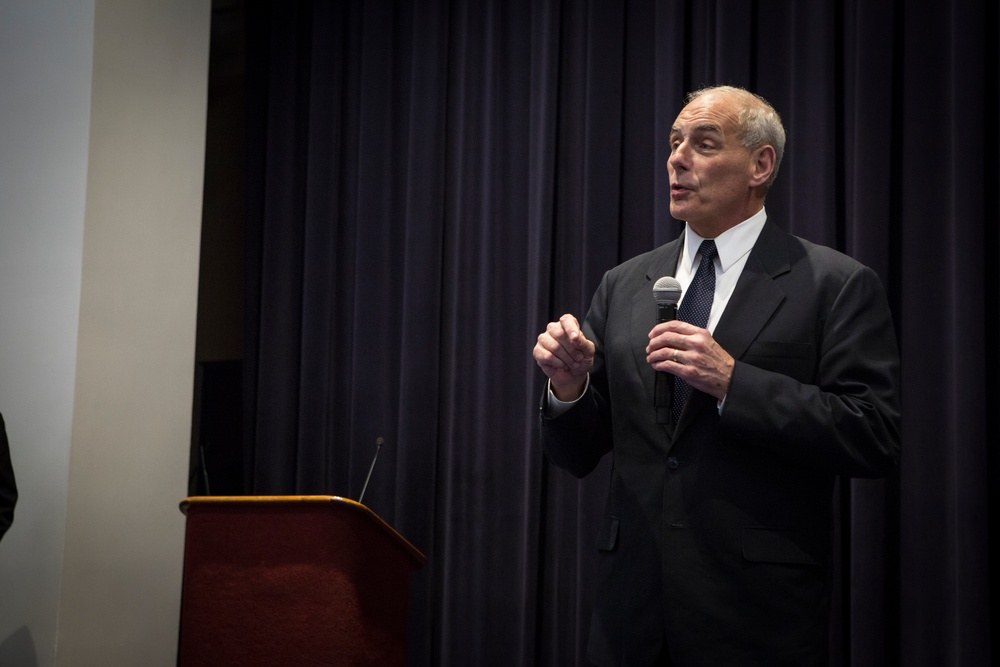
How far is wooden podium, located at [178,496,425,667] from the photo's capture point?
2344 mm

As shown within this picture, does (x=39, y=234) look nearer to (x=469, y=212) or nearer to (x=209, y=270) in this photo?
(x=209, y=270)

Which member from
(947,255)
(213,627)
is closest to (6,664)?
(213,627)

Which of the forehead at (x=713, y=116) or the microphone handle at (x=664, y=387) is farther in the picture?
the forehead at (x=713, y=116)

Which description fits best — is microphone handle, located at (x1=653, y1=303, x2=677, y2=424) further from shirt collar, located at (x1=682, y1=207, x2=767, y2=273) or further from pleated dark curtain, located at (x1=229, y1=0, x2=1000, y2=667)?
pleated dark curtain, located at (x1=229, y1=0, x2=1000, y2=667)

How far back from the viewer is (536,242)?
11.8 ft

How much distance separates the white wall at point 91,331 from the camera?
127 inches

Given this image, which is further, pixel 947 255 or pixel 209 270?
pixel 209 270

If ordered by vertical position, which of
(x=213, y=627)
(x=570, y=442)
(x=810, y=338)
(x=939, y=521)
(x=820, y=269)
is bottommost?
(x=213, y=627)

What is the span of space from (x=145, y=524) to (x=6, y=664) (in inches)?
23.8

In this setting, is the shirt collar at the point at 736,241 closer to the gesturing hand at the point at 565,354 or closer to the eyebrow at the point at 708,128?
the eyebrow at the point at 708,128

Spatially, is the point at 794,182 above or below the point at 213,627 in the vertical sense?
above

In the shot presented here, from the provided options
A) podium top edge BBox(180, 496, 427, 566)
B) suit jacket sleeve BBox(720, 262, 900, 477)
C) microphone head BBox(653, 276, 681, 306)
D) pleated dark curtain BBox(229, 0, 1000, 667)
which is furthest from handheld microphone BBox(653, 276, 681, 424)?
pleated dark curtain BBox(229, 0, 1000, 667)

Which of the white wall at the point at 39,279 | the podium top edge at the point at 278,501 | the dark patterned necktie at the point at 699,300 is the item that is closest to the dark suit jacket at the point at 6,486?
the white wall at the point at 39,279

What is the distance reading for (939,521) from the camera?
113 inches
